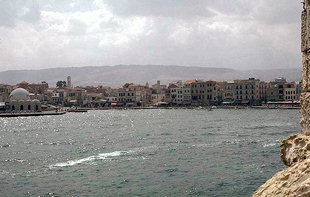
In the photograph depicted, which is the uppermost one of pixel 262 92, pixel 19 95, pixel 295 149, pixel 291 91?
pixel 19 95

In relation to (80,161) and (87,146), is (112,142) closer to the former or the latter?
(87,146)

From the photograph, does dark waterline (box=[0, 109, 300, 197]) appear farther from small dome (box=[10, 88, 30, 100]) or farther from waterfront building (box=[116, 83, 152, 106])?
waterfront building (box=[116, 83, 152, 106])

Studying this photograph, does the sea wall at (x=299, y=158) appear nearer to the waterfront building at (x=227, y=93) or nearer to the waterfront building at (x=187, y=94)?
the waterfront building at (x=227, y=93)

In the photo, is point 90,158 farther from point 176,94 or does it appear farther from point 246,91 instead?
point 176,94

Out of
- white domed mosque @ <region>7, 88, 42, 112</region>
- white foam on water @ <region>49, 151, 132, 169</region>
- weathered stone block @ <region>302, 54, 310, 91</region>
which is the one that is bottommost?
white foam on water @ <region>49, 151, 132, 169</region>

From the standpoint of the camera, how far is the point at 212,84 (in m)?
155

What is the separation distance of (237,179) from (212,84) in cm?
13057

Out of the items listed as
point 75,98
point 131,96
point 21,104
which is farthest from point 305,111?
point 75,98

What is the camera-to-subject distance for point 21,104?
134875mm

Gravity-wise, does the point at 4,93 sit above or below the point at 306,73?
above

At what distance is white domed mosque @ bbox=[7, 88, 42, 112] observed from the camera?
134250 mm

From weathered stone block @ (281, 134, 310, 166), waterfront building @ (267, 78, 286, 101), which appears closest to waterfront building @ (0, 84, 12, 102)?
waterfront building @ (267, 78, 286, 101)

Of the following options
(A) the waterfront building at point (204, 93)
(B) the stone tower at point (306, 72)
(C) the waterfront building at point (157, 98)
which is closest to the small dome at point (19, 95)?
(C) the waterfront building at point (157, 98)

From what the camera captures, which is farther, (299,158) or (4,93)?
(4,93)
